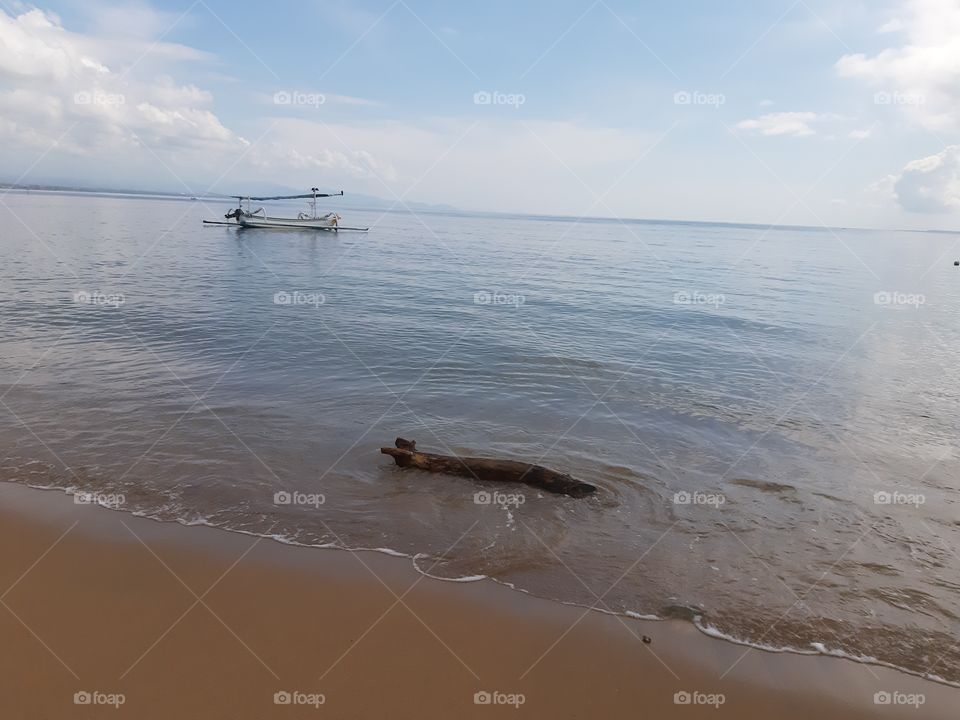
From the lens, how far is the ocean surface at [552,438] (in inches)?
259

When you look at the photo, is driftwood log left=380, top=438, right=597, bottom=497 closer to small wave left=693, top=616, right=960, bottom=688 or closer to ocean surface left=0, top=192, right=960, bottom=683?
ocean surface left=0, top=192, right=960, bottom=683

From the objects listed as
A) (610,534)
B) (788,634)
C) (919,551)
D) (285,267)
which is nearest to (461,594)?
(610,534)

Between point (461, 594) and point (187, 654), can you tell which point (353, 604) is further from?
point (187, 654)

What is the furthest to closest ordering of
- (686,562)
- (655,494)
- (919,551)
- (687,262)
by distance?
(687,262), (655,494), (919,551), (686,562)

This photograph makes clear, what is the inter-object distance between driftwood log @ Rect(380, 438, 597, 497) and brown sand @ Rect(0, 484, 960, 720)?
7.37 ft

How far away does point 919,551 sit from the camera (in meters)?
7.32

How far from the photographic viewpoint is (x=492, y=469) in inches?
334

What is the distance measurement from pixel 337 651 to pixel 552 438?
19.6 ft

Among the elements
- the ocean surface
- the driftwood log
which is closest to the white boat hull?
the ocean surface

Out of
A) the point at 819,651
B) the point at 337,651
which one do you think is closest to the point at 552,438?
the point at 819,651

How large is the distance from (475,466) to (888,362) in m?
15.0

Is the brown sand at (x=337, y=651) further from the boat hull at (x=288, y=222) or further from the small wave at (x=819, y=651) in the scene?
the boat hull at (x=288, y=222)

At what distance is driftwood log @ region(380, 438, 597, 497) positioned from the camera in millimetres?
8219

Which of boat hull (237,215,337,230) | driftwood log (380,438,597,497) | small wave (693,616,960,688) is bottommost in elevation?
small wave (693,616,960,688)
